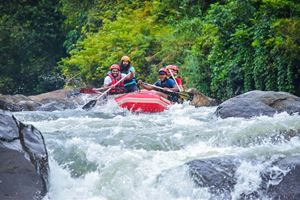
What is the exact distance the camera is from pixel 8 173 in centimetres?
628

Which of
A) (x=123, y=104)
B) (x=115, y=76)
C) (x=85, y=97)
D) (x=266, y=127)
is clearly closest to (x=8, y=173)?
(x=266, y=127)

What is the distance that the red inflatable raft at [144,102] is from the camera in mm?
13312

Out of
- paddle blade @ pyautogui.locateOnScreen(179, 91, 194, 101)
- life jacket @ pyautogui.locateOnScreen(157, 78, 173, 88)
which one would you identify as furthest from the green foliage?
paddle blade @ pyautogui.locateOnScreen(179, 91, 194, 101)

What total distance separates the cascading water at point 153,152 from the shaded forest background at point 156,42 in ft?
11.2

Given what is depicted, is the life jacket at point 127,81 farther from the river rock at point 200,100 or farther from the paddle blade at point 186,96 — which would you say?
the paddle blade at point 186,96

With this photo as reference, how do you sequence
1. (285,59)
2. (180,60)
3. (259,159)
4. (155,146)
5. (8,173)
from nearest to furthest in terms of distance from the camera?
1. (8,173)
2. (259,159)
3. (155,146)
4. (285,59)
5. (180,60)

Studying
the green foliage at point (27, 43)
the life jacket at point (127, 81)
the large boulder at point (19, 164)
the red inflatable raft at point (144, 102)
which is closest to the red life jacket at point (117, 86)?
the life jacket at point (127, 81)

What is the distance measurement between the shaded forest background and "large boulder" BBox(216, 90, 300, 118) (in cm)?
161

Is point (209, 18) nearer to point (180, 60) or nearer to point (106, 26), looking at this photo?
point (180, 60)

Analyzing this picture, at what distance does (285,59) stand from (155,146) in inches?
200

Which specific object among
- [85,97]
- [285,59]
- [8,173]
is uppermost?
[8,173]

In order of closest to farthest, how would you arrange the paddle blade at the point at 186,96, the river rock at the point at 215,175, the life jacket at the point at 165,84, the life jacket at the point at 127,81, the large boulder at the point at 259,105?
the river rock at the point at 215,175, the large boulder at the point at 259,105, the paddle blade at the point at 186,96, the life jacket at the point at 165,84, the life jacket at the point at 127,81

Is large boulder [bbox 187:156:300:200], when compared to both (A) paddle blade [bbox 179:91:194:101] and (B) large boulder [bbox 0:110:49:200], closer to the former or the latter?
(B) large boulder [bbox 0:110:49:200]

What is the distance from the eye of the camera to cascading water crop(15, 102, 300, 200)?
22.4ft
